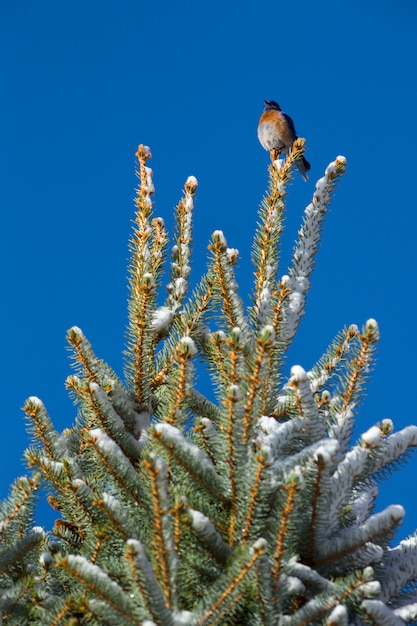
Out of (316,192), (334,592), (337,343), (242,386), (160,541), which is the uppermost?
(316,192)

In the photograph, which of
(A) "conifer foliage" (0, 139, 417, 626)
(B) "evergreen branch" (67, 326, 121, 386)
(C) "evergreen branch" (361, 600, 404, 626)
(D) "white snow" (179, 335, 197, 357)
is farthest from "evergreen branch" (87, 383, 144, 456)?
(C) "evergreen branch" (361, 600, 404, 626)

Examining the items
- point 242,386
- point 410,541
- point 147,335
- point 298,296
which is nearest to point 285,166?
point 298,296

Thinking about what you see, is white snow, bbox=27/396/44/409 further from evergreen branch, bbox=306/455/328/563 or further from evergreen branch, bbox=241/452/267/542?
evergreen branch, bbox=306/455/328/563

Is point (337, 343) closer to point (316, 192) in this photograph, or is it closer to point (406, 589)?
point (316, 192)

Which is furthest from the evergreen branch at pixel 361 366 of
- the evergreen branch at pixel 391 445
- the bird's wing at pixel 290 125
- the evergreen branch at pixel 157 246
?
the bird's wing at pixel 290 125

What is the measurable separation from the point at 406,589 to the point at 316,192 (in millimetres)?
2164

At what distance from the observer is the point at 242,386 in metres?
2.76

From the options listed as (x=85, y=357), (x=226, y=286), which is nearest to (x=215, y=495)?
(x=85, y=357)

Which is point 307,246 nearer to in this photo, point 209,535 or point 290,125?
point 209,535

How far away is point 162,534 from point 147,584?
16 centimetres

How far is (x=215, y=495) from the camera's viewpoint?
270 cm

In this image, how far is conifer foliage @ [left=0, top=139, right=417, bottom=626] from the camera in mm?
2326

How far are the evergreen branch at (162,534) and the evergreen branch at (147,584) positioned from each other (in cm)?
6

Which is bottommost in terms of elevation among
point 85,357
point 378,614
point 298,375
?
point 378,614
